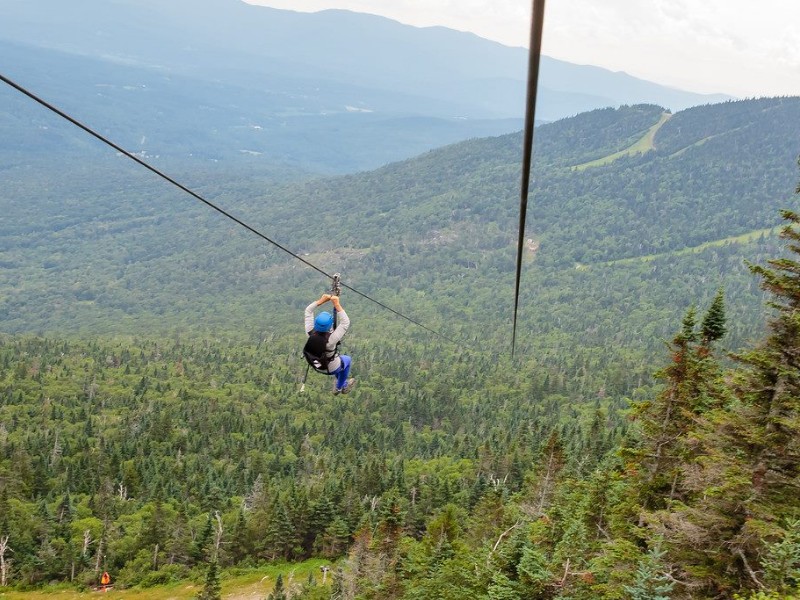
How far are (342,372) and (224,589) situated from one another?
199 feet

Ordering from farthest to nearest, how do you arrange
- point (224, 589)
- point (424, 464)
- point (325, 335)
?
point (424, 464)
point (224, 589)
point (325, 335)

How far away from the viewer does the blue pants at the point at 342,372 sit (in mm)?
12805

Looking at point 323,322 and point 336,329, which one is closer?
point 323,322

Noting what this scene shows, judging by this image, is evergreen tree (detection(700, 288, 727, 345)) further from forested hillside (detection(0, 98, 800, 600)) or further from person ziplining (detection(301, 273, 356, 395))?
person ziplining (detection(301, 273, 356, 395))

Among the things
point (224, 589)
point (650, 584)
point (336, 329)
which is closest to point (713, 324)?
point (650, 584)

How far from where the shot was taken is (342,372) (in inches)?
518

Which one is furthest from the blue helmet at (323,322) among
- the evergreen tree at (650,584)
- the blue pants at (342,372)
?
the evergreen tree at (650,584)

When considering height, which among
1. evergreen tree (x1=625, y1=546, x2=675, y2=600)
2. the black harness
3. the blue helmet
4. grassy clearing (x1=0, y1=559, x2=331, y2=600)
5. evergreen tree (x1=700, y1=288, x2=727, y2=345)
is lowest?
grassy clearing (x1=0, y1=559, x2=331, y2=600)

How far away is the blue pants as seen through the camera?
12.8 meters

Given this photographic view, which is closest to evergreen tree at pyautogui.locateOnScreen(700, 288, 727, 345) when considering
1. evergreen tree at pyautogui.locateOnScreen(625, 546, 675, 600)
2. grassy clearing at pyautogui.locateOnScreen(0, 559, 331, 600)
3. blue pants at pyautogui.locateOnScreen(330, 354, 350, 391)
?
evergreen tree at pyautogui.locateOnScreen(625, 546, 675, 600)

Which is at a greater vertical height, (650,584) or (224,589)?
(650,584)

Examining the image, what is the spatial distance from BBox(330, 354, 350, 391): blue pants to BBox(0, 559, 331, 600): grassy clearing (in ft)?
181

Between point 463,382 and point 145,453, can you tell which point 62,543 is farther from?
point 463,382

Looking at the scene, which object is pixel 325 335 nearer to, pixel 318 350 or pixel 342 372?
pixel 318 350
